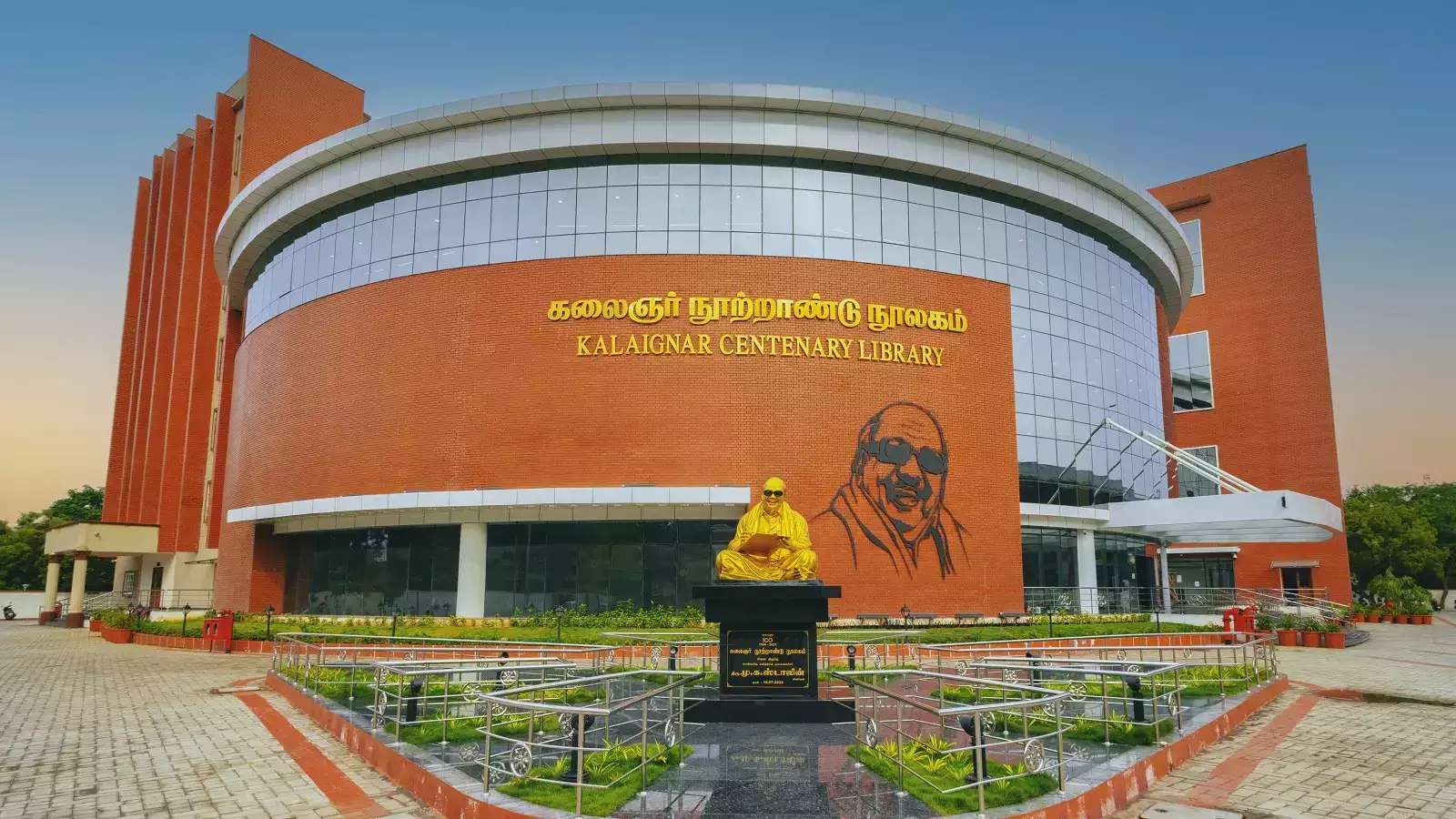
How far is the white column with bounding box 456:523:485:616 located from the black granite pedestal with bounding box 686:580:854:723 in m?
19.2

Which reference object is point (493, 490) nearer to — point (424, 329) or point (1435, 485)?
point (424, 329)

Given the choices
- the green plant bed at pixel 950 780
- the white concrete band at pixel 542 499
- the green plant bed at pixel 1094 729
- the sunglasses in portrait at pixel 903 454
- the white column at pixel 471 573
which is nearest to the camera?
the green plant bed at pixel 950 780

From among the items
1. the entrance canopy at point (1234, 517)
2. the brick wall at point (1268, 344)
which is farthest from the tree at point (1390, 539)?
the entrance canopy at point (1234, 517)

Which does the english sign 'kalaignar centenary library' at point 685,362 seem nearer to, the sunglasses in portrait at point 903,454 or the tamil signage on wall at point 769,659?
the sunglasses in portrait at point 903,454

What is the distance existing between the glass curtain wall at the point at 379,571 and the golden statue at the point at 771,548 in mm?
19435

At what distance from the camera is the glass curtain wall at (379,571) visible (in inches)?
1237

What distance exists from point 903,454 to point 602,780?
893 inches

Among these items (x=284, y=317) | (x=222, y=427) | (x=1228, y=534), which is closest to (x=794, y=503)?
(x=1228, y=534)

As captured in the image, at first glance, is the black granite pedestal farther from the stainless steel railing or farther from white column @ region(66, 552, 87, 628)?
white column @ region(66, 552, 87, 628)

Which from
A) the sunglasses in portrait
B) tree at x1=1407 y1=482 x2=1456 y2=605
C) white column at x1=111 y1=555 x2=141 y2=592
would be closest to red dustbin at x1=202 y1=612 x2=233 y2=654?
the sunglasses in portrait

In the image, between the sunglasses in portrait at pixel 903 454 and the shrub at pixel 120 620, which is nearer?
the sunglasses in portrait at pixel 903 454

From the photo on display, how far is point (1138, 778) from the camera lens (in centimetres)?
957

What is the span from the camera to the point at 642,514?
97.2ft

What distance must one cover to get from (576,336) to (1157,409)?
27548 mm
